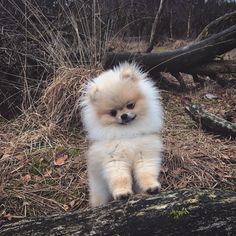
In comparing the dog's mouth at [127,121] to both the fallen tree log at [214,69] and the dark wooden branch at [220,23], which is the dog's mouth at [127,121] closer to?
the fallen tree log at [214,69]

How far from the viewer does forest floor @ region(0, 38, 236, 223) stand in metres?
3.92

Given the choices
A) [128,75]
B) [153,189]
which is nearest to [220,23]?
[128,75]

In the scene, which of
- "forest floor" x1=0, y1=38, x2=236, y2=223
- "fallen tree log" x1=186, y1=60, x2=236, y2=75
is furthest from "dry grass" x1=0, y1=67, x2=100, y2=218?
"fallen tree log" x1=186, y1=60, x2=236, y2=75

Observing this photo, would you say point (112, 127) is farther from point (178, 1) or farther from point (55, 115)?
point (178, 1)

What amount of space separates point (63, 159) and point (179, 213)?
7.13 ft

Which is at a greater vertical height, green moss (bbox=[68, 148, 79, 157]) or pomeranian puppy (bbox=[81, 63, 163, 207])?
pomeranian puppy (bbox=[81, 63, 163, 207])

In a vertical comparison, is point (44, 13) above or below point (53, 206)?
above

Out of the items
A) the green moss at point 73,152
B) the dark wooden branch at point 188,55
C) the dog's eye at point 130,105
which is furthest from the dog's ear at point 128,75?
the dark wooden branch at point 188,55

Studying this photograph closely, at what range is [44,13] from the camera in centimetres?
639

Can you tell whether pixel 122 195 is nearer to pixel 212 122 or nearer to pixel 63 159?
pixel 63 159

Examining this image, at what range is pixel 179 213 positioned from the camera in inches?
98.0

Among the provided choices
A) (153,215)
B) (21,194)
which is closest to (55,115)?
(21,194)

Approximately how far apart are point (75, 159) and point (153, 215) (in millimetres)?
2011

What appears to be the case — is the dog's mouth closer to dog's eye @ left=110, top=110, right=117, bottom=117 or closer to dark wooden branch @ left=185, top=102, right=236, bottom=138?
dog's eye @ left=110, top=110, right=117, bottom=117
